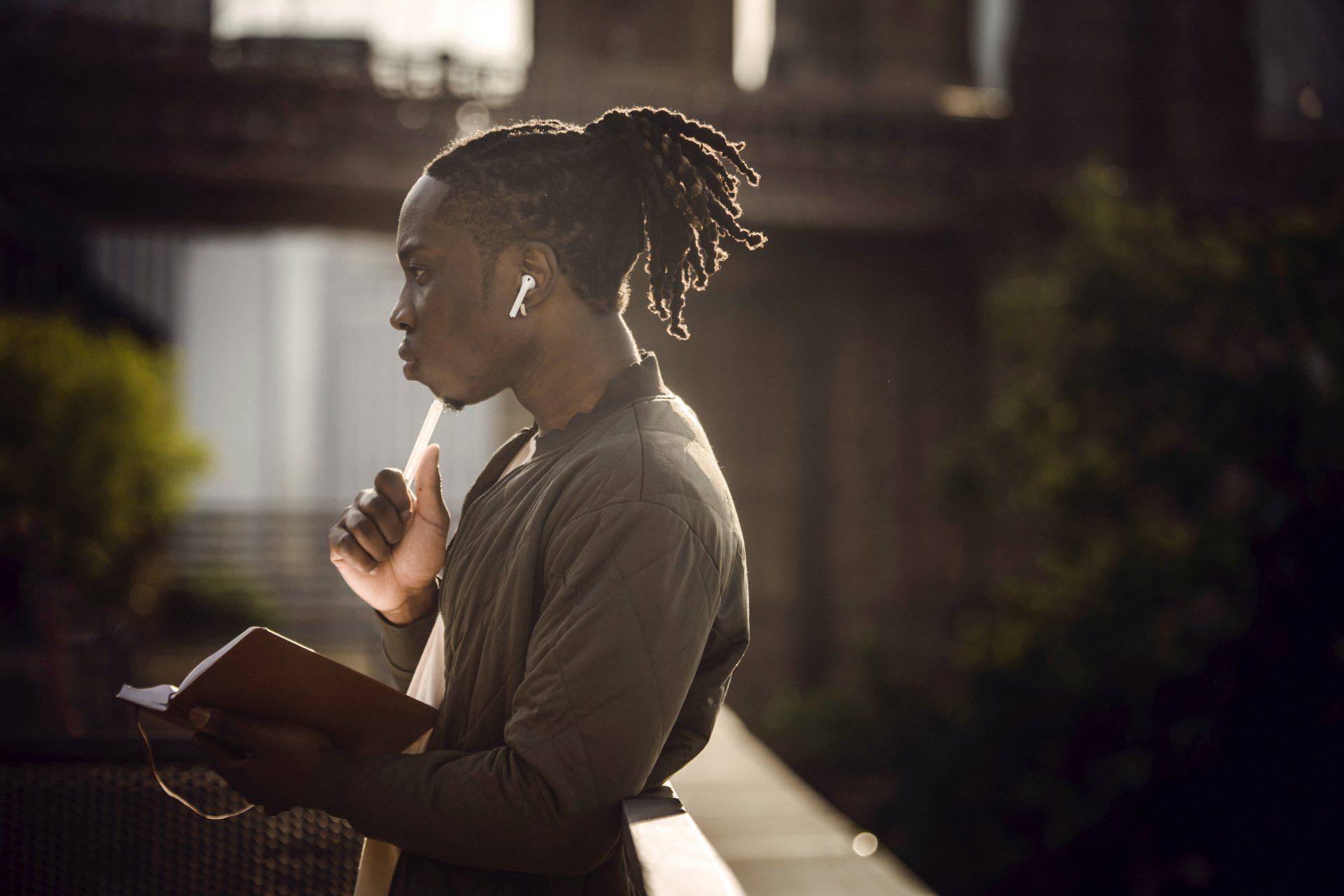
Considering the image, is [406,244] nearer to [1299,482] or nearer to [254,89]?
[1299,482]

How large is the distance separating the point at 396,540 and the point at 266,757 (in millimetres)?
373

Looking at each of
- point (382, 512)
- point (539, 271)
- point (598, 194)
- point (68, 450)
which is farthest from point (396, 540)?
point (68, 450)

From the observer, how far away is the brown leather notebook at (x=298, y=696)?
132 cm

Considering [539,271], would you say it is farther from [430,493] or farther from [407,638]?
[407,638]

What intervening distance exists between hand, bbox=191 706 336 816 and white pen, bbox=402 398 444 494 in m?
0.41

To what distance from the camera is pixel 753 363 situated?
15.9 meters

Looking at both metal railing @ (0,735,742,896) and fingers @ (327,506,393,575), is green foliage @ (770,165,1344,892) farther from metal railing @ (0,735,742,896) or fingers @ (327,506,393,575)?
fingers @ (327,506,393,575)

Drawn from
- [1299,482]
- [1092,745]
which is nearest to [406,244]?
[1299,482]

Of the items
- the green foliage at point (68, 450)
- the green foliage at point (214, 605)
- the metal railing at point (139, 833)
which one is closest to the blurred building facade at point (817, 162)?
the green foliage at point (68, 450)

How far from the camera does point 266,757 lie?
137cm

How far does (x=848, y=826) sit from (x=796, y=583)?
36.6ft

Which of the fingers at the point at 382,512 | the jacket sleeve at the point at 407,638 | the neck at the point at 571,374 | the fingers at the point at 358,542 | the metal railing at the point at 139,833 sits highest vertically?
the neck at the point at 571,374

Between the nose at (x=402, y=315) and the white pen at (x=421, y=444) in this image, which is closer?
the nose at (x=402, y=315)

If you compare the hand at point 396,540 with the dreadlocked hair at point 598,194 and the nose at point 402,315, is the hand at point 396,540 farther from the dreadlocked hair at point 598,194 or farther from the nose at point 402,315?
the dreadlocked hair at point 598,194
